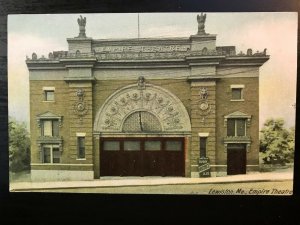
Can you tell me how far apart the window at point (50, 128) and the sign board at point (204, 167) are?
73 cm

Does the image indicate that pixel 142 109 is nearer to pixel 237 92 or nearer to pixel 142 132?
pixel 142 132

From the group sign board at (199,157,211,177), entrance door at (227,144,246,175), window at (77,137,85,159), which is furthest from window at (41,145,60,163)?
entrance door at (227,144,246,175)

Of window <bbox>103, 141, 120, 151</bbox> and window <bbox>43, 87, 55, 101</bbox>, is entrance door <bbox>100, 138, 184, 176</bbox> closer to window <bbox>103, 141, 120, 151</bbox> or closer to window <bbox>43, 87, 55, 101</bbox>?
window <bbox>103, 141, 120, 151</bbox>

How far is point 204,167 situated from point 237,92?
0.40 metres

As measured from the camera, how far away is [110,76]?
1.83 metres

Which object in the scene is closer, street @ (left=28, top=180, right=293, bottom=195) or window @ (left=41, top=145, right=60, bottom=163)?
street @ (left=28, top=180, right=293, bottom=195)

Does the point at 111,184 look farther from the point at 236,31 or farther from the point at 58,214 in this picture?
the point at 236,31

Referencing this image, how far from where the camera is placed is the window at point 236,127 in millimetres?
1807

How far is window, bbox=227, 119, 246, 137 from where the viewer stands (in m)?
1.81

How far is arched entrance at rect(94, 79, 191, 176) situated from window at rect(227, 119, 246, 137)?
20cm

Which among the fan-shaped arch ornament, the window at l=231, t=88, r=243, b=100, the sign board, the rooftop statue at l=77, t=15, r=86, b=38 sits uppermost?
the rooftop statue at l=77, t=15, r=86, b=38

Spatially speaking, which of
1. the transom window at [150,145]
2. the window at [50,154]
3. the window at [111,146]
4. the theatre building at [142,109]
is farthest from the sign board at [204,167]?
the window at [50,154]

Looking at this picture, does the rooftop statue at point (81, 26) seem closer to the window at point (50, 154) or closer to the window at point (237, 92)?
the window at point (50, 154)

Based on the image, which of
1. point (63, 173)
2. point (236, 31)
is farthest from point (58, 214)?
point (236, 31)
